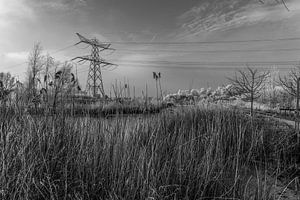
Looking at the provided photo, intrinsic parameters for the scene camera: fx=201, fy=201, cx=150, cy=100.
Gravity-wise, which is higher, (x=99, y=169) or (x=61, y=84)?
(x=61, y=84)

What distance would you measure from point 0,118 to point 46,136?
24.4 inches

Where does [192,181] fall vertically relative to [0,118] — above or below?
below

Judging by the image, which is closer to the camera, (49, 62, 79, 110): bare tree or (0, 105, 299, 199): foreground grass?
(0, 105, 299, 199): foreground grass

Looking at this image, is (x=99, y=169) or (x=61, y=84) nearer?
(x=99, y=169)

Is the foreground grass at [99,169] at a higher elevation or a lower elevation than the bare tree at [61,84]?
lower

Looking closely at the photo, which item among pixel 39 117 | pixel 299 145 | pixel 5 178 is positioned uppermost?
pixel 39 117

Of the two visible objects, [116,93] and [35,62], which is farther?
[35,62]

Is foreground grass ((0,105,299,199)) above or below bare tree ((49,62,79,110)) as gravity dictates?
below

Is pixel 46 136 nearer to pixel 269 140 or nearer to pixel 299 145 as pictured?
pixel 269 140

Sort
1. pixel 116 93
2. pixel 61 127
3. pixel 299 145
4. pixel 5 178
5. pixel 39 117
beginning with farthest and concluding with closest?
→ pixel 299 145 → pixel 116 93 → pixel 39 117 → pixel 61 127 → pixel 5 178

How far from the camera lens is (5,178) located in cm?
124

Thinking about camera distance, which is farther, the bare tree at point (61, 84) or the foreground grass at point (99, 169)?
the bare tree at point (61, 84)

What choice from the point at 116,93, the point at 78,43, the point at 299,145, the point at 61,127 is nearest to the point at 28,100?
the point at 61,127

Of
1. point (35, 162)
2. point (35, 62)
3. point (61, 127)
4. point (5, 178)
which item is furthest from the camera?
point (35, 62)
